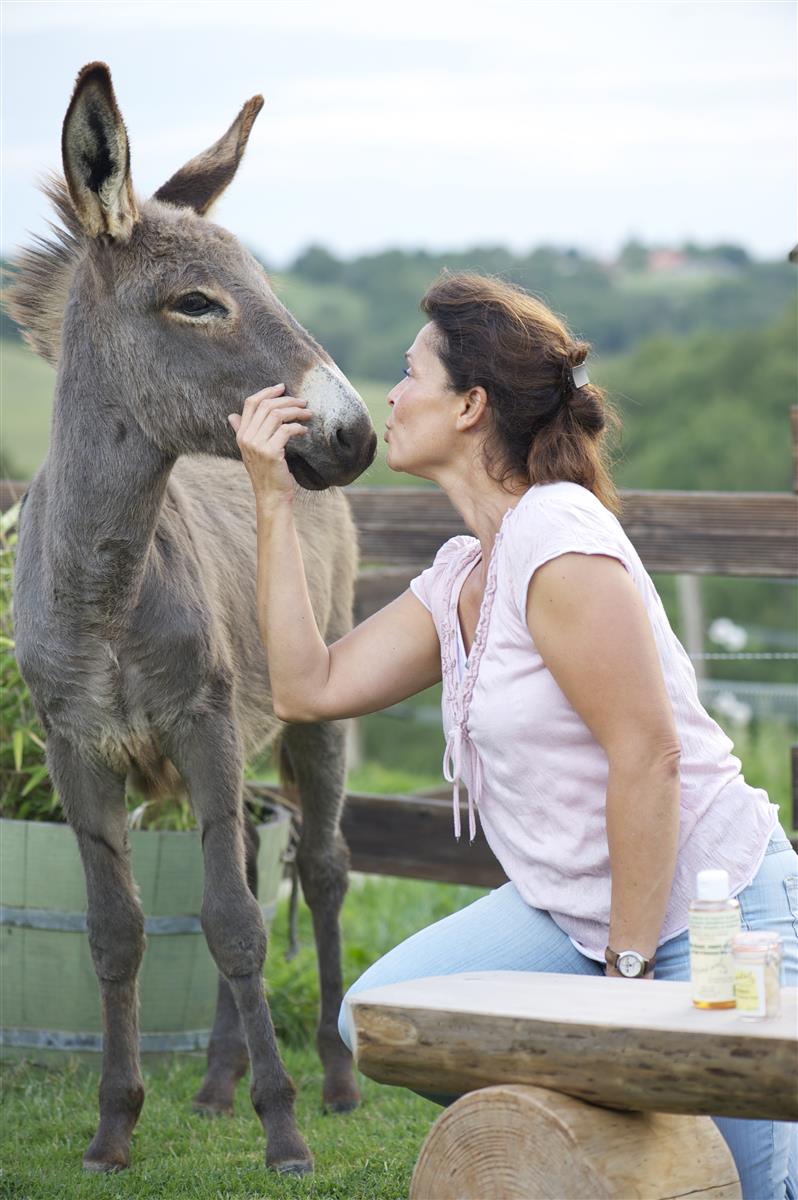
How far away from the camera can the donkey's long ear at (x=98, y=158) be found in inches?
119

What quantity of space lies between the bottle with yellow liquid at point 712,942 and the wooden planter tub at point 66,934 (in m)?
2.44

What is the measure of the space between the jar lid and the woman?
1.21 ft

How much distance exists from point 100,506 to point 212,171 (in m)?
0.95

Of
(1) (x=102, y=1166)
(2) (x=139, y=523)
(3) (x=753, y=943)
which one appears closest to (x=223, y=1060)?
(1) (x=102, y=1166)

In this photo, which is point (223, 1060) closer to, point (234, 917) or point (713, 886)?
point (234, 917)

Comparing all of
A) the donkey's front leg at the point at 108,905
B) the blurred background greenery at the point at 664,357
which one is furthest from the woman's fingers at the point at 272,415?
the blurred background greenery at the point at 664,357

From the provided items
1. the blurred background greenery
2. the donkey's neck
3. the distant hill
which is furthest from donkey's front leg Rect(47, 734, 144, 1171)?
the distant hill

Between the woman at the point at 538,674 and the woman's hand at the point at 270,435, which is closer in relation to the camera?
the woman at the point at 538,674

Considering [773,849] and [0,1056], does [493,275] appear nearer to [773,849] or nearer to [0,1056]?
[773,849]

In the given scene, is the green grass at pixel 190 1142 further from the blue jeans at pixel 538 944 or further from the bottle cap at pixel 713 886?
the bottle cap at pixel 713 886

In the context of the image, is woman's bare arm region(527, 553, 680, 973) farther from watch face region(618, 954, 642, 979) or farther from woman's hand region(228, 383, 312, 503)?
woman's hand region(228, 383, 312, 503)

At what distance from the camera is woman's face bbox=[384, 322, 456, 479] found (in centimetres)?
294

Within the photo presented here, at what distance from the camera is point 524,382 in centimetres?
286

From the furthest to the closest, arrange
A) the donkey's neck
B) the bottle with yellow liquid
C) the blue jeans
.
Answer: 1. the donkey's neck
2. the blue jeans
3. the bottle with yellow liquid
